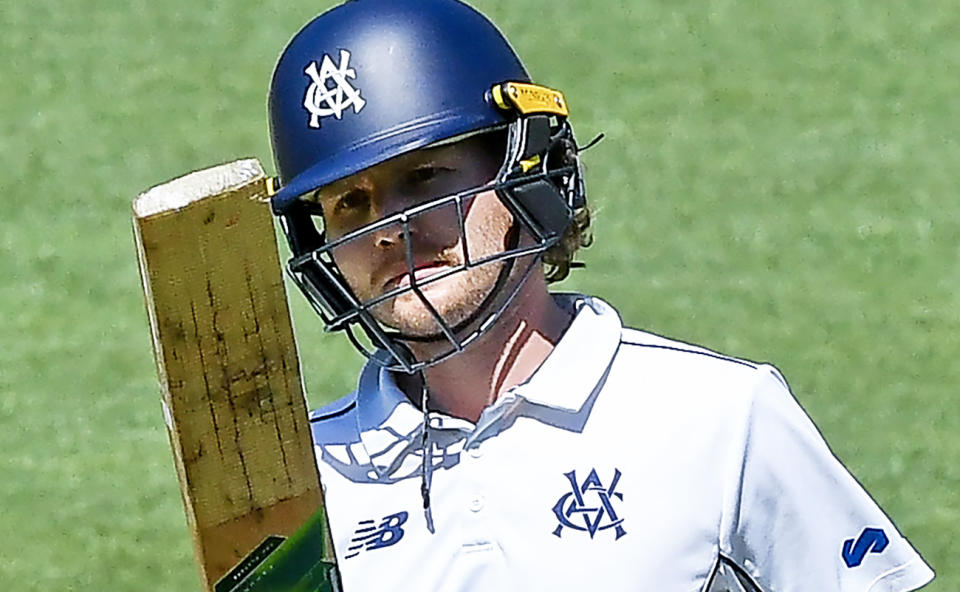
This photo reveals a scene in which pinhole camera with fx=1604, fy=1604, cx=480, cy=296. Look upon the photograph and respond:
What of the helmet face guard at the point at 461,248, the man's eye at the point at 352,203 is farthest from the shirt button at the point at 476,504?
the man's eye at the point at 352,203

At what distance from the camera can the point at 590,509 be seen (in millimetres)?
2568

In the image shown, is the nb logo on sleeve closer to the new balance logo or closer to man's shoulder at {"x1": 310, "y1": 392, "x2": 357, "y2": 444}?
the new balance logo

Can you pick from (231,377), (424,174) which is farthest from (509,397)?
(231,377)

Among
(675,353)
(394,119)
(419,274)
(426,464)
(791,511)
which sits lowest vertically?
(791,511)

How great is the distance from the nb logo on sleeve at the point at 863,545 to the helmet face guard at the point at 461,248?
2.34 ft

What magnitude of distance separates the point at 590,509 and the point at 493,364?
1.02ft

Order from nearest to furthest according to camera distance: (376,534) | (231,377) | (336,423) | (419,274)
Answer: (231,377) < (419,274) < (376,534) < (336,423)

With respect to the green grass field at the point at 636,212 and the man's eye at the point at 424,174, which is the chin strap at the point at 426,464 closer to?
the man's eye at the point at 424,174

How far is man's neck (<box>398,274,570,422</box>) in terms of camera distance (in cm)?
271

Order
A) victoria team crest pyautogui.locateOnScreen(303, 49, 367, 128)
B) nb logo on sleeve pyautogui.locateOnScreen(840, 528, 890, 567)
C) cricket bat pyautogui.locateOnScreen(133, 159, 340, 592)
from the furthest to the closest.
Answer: nb logo on sleeve pyautogui.locateOnScreen(840, 528, 890, 567)
victoria team crest pyautogui.locateOnScreen(303, 49, 367, 128)
cricket bat pyautogui.locateOnScreen(133, 159, 340, 592)

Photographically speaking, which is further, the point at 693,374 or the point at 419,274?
the point at 693,374

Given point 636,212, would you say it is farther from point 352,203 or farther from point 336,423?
point 352,203

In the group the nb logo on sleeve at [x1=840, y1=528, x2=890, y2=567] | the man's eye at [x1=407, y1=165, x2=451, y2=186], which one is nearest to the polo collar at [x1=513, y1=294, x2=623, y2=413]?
the man's eye at [x1=407, y1=165, x2=451, y2=186]

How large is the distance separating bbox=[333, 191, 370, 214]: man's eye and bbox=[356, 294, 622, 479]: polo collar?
33 centimetres
